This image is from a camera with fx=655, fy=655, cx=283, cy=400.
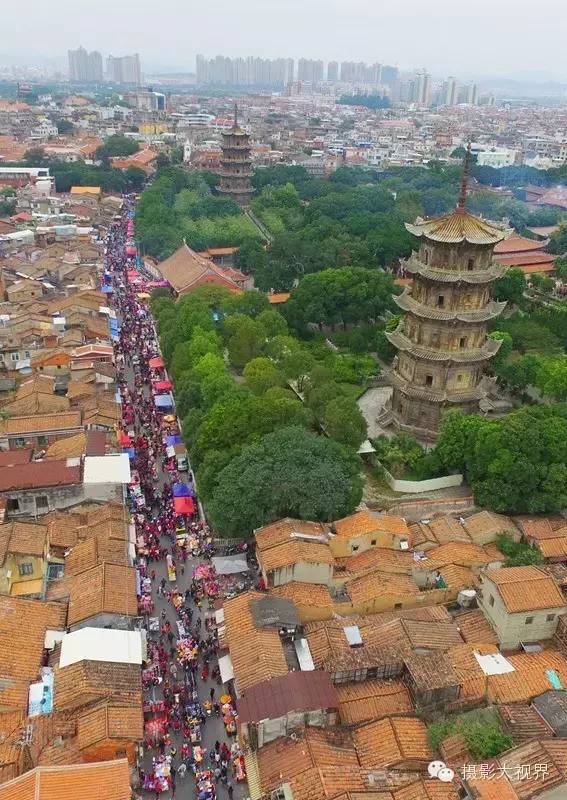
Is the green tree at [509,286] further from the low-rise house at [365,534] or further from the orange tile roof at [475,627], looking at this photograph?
the orange tile roof at [475,627]

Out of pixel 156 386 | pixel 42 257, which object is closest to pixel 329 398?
pixel 156 386

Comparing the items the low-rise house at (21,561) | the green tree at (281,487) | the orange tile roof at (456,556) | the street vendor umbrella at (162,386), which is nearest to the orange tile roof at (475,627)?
the orange tile roof at (456,556)

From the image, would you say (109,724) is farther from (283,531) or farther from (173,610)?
(283,531)

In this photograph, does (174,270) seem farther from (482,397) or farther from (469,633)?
(469,633)

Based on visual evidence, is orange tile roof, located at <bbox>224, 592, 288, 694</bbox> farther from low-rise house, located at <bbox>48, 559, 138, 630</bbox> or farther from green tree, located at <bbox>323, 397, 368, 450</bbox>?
green tree, located at <bbox>323, 397, 368, 450</bbox>

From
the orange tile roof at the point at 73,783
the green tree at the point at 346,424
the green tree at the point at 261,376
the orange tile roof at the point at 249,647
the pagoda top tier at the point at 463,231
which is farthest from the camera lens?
the green tree at the point at 261,376

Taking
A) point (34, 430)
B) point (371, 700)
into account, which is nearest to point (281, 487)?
point (371, 700)
